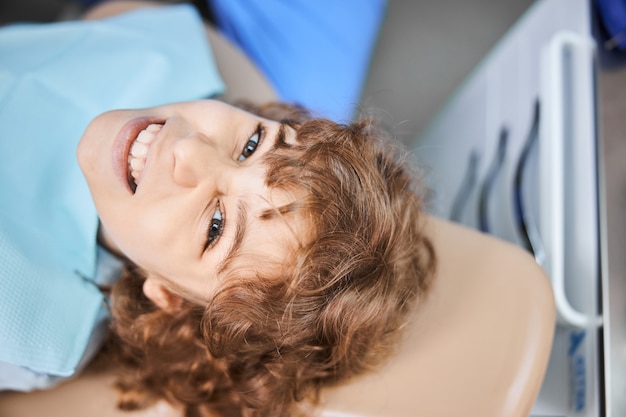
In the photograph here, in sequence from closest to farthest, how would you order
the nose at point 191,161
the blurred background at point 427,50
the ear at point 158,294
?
the nose at point 191,161, the ear at point 158,294, the blurred background at point 427,50

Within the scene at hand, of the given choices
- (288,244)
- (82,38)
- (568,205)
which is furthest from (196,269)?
(568,205)

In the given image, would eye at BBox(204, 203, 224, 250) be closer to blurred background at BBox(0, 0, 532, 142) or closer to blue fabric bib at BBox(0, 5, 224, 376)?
blue fabric bib at BBox(0, 5, 224, 376)

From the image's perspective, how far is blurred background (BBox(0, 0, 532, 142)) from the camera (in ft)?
5.34

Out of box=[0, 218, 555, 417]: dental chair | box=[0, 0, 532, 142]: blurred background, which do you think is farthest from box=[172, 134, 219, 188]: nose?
box=[0, 0, 532, 142]: blurred background

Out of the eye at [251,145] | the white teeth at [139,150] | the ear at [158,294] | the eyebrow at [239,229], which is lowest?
the ear at [158,294]

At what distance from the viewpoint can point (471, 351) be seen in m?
0.74

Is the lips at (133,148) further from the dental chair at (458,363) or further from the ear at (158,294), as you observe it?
the dental chair at (458,363)

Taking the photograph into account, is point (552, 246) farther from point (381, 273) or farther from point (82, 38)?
point (82, 38)

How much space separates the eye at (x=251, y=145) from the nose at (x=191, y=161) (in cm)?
6

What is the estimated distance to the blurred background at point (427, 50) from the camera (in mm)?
1629

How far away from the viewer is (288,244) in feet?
2.11

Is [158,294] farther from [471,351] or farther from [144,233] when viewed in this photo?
[471,351]

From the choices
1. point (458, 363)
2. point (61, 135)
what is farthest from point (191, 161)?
point (458, 363)

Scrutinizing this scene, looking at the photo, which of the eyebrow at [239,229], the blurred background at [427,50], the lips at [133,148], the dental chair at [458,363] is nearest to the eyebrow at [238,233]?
the eyebrow at [239,229]
